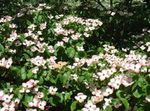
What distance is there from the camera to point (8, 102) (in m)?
4.59

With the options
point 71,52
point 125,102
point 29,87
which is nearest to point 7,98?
point 29,87

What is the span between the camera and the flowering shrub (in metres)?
4.49

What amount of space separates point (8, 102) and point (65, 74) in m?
0.74

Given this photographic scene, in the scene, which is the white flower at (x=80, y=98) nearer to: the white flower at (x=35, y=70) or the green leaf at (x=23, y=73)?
the white flower at (x=35, y=70)

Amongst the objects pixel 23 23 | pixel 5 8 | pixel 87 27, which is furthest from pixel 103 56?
pixel 5 8

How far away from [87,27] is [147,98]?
8.78 feet

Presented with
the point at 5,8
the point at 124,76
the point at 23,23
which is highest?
the point at 124,76

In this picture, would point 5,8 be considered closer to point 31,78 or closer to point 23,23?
point 23,23

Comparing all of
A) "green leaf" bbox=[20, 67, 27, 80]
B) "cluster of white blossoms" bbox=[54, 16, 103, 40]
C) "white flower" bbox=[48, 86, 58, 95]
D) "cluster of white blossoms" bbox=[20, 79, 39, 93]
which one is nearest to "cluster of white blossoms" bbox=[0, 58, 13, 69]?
"green leaf" bbox=[20, 67, 27, 80]

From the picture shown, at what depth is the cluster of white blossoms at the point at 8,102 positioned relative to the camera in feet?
14.9

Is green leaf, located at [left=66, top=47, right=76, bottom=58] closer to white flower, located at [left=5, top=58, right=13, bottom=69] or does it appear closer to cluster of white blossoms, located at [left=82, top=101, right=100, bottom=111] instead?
white flower, located at [left=5, top=58, right=13, bottom=69]

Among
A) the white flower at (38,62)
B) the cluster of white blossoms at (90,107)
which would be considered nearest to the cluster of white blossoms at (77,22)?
the white flower at (38,62)

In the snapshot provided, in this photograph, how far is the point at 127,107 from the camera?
4293 mm

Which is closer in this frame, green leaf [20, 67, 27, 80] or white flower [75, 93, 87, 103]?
white flower [75, 93, 87, 103]
